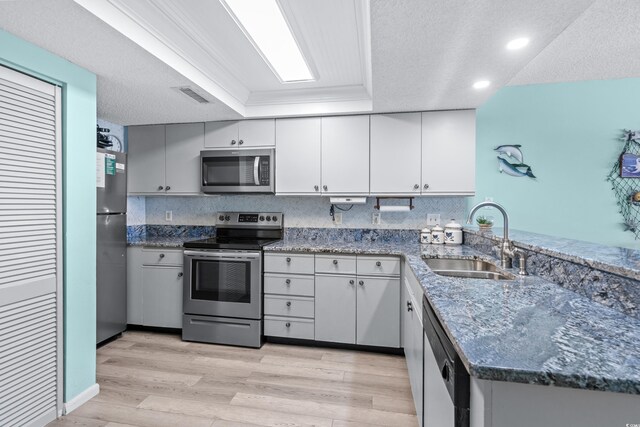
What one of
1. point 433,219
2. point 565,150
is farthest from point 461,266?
point 565,150

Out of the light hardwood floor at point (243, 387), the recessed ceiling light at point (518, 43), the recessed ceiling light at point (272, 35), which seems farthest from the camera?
the light hardwood floor at point (243, 387)

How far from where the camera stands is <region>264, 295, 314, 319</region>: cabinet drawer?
277 centimetres

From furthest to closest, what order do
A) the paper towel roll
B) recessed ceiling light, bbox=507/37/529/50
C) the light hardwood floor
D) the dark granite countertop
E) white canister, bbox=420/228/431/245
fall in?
the paper towel roll < white canister, bbox=420/228/431/245 < the light hardwood floor < recessed ceiling light, bbox=507/37/529/50 < the dark granite countertop

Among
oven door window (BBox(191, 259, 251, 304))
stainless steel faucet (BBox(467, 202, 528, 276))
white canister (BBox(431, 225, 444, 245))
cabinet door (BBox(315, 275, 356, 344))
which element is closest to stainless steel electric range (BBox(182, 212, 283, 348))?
oven door window (BBox(191, 259, 251, 304))

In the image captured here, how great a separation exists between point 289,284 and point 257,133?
1.52m

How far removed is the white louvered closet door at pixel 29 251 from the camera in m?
1.61

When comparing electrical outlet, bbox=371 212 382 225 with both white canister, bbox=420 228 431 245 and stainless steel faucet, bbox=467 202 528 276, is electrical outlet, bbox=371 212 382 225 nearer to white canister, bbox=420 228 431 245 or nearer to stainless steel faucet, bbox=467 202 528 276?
white canister, bbox=420 228 431 245

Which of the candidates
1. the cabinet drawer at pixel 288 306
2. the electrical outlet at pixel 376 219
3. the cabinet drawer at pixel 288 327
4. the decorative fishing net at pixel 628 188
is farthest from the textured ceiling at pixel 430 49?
the cabinet drawer at pixel 288 327

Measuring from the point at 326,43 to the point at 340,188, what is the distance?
128 cm

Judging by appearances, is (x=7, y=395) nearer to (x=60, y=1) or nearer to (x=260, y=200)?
(x=60, y=1)

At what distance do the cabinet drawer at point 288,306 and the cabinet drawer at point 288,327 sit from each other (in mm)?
53

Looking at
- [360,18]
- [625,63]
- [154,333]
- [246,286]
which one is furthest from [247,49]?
[625,63]

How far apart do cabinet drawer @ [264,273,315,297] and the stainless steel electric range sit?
0.27 feet

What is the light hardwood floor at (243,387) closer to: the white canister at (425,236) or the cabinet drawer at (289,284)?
the cabinet drawer at (289,284)
